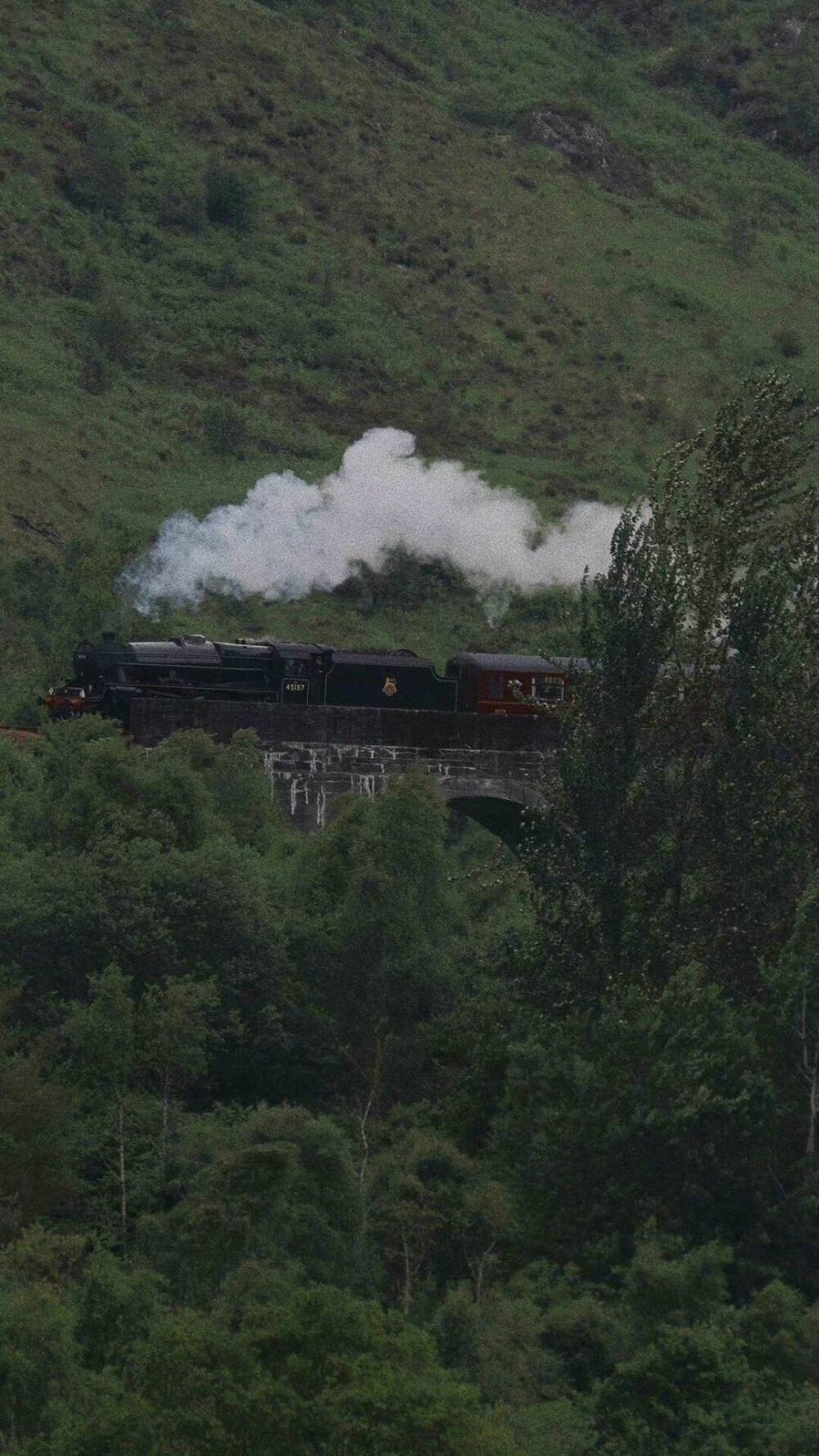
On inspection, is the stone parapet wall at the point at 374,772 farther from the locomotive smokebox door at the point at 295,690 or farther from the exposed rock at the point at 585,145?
the exposed rock at the point at 585,145

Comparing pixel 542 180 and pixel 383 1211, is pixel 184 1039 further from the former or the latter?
pixel 542 180

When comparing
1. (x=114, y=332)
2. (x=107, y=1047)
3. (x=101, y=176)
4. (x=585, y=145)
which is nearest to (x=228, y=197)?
(x=101, y=176)

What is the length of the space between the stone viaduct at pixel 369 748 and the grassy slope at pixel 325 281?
48.4 metres

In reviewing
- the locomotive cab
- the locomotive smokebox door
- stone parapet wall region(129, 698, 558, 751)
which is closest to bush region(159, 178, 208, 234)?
the locomotive cab

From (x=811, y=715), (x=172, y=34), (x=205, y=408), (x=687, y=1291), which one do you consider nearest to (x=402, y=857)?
(x=811, y=715)

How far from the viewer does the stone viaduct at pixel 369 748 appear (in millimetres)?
69500

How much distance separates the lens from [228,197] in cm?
16262

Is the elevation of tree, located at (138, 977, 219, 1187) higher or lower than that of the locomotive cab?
Answer: lower

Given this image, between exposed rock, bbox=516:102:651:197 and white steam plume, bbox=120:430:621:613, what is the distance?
253ft

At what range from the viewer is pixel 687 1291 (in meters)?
45.9

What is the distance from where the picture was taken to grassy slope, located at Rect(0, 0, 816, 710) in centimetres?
13550

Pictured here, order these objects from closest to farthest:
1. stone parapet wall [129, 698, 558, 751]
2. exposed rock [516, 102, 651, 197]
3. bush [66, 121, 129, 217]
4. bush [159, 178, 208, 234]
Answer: stone parapet wall [129, 698, 558, 751] → bush [66, 121, 129, 217] → bush [159, 178, 208, 234] → exposed rock [516, 102, 651, 197]

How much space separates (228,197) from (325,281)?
774 cm

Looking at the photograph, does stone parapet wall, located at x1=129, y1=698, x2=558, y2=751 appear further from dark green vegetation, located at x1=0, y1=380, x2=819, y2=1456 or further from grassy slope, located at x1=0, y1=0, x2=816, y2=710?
grassy slope, located at x1=0, y1=0, x2=816, y2=710
